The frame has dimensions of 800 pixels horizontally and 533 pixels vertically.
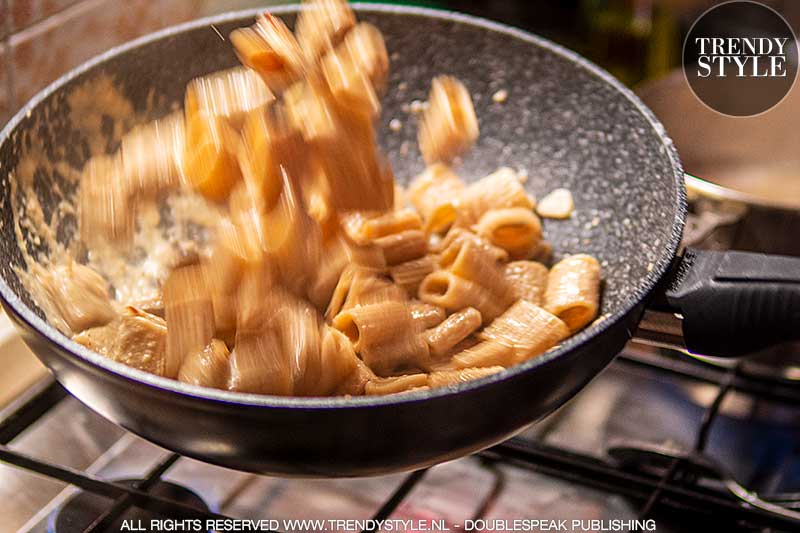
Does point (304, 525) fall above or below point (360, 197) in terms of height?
below

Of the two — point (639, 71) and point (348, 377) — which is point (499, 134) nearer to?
Result: point (348, 377)

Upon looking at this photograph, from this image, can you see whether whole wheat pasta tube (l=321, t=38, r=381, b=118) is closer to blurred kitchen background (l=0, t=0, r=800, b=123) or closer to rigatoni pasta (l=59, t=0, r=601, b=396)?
rigatoni pasta (l=59, t=0, r=601, b=396)

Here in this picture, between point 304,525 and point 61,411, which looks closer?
point 304,525

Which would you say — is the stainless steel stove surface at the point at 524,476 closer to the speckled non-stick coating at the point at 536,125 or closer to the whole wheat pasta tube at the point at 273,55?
the speckled non-stick coating at the point at 536,125

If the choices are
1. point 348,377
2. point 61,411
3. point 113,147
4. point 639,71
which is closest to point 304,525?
point 348,377

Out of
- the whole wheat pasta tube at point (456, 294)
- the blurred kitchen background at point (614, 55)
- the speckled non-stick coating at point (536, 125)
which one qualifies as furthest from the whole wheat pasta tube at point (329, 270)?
the blurred kitchen background at point (614, 55)

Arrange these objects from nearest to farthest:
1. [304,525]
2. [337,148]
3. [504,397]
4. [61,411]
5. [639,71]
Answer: [504,397]
[337,148]
[304,525]
[61,411]
[639,71]

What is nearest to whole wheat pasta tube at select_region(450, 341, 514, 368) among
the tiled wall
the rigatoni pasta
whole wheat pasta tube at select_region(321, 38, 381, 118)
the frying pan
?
the rigatoni pasta

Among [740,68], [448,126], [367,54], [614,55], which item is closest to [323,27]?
[367,54]
